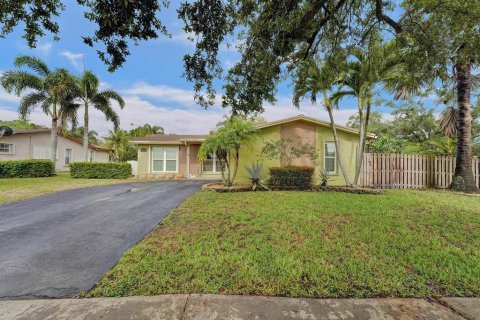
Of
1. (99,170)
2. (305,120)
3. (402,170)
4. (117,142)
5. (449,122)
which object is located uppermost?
(117,142)

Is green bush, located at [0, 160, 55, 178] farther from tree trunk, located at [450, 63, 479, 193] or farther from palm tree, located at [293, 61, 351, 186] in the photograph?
tree trunk, located at [450, 63, 479, 193]

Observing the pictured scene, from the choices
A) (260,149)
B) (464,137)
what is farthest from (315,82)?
(464,137)

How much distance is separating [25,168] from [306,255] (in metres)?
19.3

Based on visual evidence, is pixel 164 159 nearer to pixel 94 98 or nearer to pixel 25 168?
pixel 94 98

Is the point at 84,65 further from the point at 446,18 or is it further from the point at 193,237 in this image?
the point at 446,18

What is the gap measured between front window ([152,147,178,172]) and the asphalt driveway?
363 inches

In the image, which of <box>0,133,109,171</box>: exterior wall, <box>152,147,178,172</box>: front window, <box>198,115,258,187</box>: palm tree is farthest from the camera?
<box>0,133,109,171</box>: exterior wall

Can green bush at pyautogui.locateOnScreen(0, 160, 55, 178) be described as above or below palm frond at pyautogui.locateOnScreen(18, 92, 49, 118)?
below

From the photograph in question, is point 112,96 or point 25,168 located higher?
point 112,96

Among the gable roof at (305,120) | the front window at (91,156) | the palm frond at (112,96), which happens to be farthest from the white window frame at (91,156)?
the gable roof at (305,120)

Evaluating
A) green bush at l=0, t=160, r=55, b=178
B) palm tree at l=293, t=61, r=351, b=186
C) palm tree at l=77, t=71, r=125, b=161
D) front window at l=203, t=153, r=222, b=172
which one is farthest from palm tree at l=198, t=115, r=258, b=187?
palm tree at l=77, t=71, r=125, b=161

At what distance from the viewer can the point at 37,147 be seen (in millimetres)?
21750

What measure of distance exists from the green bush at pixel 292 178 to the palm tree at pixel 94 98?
1565 cm

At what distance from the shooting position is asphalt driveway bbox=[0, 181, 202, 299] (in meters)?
3.22
